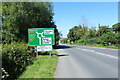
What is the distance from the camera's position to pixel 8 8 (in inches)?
871

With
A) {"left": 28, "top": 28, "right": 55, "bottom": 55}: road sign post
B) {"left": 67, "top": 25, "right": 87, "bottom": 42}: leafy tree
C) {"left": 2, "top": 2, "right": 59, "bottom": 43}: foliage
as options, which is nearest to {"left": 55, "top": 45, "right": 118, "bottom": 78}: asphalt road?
{"left": 28, "top": 28, "right": 55, "bottom": 55}: road sign post

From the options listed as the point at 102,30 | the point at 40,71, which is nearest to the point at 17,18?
the point at 40,71

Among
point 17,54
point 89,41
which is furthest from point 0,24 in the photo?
point 89,41

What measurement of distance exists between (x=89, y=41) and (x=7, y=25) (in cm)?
3981

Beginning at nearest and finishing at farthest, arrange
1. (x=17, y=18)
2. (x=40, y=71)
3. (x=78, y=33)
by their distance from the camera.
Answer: (x=40, y=71)
(x=17, y=18)
(x=78, y=33)

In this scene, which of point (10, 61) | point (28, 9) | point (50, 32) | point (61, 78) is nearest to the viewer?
point (61, 78)

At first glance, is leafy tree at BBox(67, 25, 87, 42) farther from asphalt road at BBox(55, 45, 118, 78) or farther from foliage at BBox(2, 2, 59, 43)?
asphalt road at BBox(55, 45, 118, 78)

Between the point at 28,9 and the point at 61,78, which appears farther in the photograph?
the point at 28,9

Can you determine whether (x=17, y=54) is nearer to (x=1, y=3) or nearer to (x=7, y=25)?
(x=7, y=25)

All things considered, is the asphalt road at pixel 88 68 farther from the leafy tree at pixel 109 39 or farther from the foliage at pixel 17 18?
the leafy tree at pixel 109 39

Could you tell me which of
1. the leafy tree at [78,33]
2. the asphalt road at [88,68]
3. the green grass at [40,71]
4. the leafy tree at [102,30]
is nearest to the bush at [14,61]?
the green grass at [40,71]

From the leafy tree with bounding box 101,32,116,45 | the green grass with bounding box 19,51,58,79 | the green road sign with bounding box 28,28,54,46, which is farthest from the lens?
the leafy tree with bounding box 101,32,116,45

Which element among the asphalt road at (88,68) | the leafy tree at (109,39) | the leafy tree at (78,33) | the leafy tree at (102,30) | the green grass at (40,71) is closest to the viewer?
the asphalt road at (88,68)

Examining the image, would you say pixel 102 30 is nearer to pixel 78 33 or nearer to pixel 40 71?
pixel 78 33
